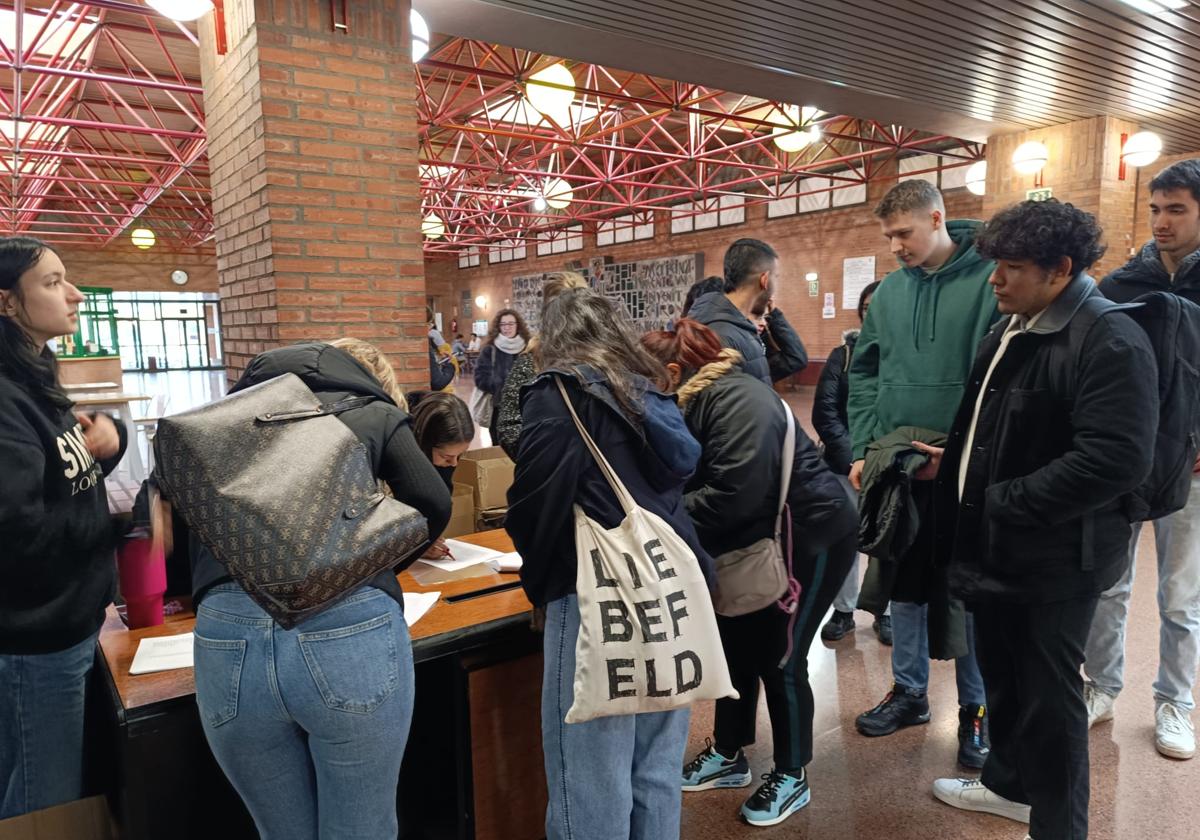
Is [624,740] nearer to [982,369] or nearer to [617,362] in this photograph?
[617,362]

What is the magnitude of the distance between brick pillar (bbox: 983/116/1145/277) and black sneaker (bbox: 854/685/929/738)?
244 inches

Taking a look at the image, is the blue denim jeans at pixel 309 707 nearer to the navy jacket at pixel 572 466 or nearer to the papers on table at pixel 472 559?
the navy jacket at pixel 572 466

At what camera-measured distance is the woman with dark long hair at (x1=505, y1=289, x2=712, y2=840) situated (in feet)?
4.82

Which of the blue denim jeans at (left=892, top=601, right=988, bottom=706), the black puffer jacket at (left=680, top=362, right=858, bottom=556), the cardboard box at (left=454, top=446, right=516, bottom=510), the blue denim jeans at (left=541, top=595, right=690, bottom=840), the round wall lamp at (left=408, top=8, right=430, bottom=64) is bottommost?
the blue denim jeans at (left=892, top=601, right=988, bottom=706)

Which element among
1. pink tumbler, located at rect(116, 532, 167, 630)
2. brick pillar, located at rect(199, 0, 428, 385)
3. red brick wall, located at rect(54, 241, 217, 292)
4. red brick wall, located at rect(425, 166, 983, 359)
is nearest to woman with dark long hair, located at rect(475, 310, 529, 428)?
brick pillar, located at rect(199, 0, 428, 385)

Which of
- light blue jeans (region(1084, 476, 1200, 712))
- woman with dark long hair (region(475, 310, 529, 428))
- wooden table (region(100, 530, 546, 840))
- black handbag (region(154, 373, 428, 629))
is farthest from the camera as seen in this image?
woman with dark long hair (region(475, 310, 529, 428))

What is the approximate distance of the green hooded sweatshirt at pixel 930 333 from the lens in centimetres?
231

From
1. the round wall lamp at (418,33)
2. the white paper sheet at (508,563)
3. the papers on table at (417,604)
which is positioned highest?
the round wall lamp at (418,33)

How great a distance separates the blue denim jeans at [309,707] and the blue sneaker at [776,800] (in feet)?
4.06

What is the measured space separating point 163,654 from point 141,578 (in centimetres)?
26

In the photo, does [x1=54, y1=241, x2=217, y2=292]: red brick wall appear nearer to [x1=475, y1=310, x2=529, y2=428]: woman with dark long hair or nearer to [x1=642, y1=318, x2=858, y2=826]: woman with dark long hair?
[x1=475, y1=310, x2=529, y2=428]: woman with dark long hair

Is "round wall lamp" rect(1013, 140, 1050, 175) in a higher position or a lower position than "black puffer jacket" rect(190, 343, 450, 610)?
higher

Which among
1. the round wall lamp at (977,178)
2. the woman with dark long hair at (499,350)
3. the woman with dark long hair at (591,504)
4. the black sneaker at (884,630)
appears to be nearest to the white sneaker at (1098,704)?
the black sneaker at (884,630)

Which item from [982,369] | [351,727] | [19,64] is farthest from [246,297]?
[19,64]
